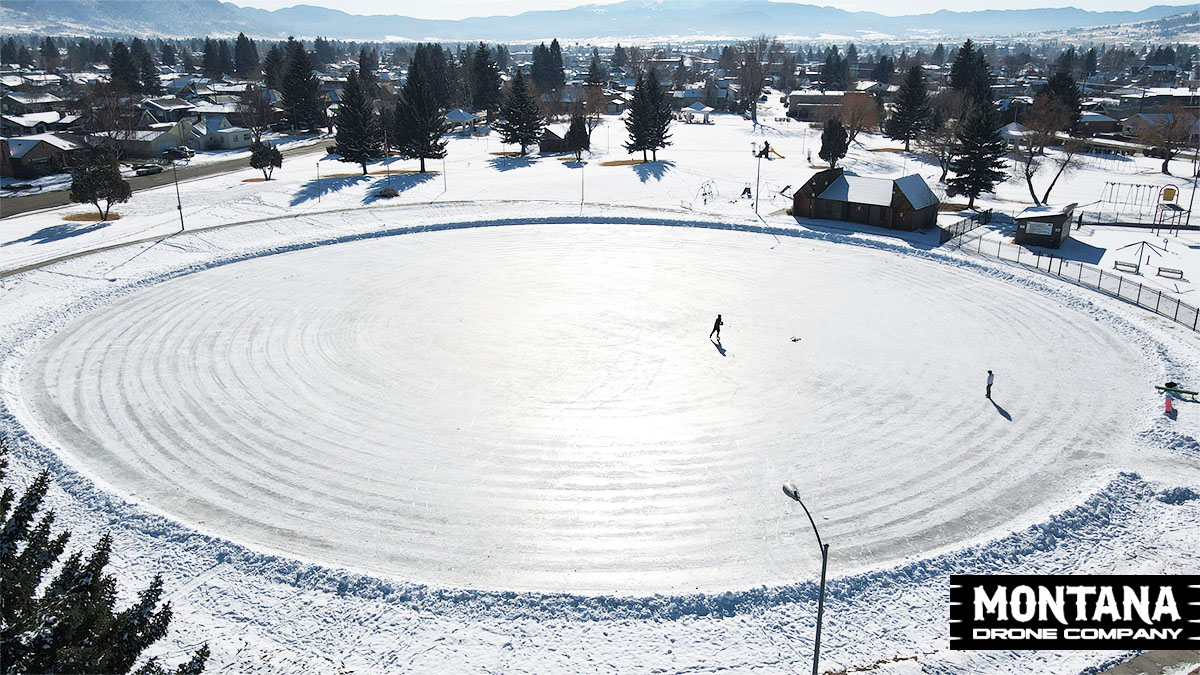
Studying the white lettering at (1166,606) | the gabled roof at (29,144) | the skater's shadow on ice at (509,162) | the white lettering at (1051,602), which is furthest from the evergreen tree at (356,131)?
the white lettering at (1166,606)

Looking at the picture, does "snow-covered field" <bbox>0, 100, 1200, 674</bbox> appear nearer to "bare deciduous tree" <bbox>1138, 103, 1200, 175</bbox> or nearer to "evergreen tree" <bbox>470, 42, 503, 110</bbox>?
"bare deciduous tree" <bbox>1138, 103, 1200, 175</bbox>

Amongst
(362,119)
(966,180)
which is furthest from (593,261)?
(362,119)

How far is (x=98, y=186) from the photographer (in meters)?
55.0

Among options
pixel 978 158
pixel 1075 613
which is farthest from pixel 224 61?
pixel 1075 613

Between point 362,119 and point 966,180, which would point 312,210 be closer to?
point 362,119

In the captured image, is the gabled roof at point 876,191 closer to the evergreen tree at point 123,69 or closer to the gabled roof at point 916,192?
the gabled roof at point 916,192

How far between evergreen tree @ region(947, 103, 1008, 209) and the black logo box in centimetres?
4677

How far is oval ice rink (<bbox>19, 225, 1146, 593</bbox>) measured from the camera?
69.7 feet

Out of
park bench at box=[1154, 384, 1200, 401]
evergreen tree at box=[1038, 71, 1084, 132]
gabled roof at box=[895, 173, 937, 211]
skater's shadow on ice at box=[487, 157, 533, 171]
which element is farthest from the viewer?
evergreen tree at box=[1038, 71, 1084, 132]

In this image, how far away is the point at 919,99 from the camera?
291ft

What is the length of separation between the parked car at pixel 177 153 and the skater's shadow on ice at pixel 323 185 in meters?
22.7

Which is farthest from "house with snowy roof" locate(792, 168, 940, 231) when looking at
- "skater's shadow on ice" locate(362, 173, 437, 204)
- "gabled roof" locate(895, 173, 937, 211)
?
"skater's shadow on ice" locate(362, 173, 437, 204)

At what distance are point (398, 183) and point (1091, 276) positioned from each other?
54509 millimetres

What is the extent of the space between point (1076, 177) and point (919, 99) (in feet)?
67.7
